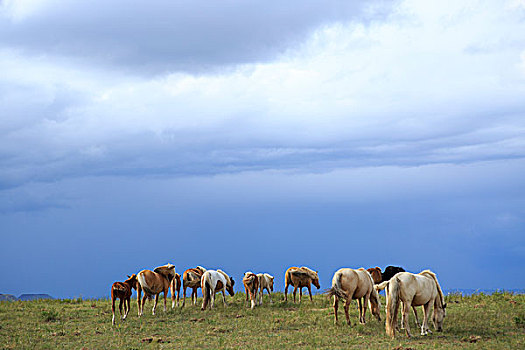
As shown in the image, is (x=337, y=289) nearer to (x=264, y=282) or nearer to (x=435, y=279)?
(x=435, y=279)

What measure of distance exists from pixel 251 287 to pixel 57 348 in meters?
9.38

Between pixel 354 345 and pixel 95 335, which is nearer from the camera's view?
pixel 354 345

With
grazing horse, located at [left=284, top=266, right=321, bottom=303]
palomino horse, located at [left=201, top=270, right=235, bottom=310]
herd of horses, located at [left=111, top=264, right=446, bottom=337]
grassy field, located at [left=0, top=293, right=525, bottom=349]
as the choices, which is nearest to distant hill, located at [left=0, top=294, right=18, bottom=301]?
grassy field, located at [left=0, top=293, right=525, bottom=349]

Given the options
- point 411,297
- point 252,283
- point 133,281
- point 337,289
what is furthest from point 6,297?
point 411,297

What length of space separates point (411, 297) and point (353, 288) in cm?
257

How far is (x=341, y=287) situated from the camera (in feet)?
56.2

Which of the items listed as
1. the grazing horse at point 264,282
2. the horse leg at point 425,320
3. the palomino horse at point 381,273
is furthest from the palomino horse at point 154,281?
the horse leg at point 425,320

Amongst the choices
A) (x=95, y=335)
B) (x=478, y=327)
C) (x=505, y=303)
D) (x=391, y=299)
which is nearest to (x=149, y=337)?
(x=95, y=335)

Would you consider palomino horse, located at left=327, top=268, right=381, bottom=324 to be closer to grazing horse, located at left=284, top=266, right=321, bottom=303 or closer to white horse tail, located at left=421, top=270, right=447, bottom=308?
white horse tail, located at left=421, top=270, right=447, bottom=308

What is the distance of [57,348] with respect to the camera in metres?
15.3

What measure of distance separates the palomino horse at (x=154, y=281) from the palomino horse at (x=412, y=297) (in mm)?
9634

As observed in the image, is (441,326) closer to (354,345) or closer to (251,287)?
(354,345)

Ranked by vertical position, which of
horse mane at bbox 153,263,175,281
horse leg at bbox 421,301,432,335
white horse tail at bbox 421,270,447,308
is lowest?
horse leg at bbox 421,301,432,335

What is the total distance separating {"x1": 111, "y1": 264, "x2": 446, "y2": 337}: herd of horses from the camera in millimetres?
15273
